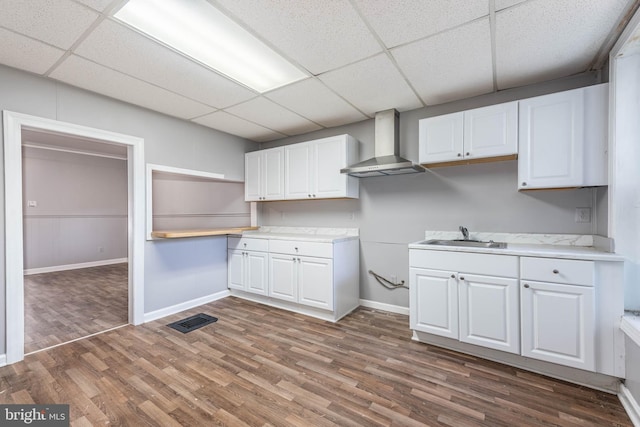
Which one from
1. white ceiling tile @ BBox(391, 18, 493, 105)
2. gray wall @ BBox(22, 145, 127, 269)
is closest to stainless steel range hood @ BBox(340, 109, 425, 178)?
white ceiling tile @ BBox(391, 18, 493, 105)

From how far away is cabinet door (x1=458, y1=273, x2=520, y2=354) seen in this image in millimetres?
2113

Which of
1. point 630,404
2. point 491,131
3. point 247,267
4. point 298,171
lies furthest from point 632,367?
point 247,267

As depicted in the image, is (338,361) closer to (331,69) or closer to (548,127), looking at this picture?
(331,69)

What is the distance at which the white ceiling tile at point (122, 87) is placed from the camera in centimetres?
223

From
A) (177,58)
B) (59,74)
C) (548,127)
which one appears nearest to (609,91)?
(548,127)

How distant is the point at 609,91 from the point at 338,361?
114 inches

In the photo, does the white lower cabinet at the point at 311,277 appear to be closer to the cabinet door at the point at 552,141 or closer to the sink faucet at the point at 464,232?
the sink faucet at the point at 464,232

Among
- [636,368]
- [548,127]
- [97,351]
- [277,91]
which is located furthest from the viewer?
[277,91]

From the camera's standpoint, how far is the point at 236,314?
3.31 metres

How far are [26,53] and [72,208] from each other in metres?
5.44

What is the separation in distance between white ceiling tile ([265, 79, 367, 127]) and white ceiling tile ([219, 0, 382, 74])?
43cm

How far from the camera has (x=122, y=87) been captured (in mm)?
2553

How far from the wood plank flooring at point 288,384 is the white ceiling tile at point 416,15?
2442 mm

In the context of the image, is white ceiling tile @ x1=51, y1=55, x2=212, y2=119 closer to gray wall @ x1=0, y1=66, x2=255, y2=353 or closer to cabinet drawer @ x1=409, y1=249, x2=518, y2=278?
gray wall @ x1=0, y1=66, x2=255, y2=353
